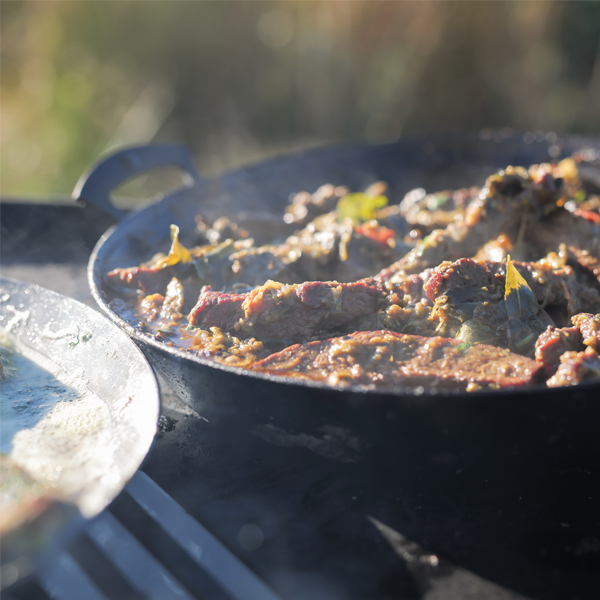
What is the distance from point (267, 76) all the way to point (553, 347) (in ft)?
24.6

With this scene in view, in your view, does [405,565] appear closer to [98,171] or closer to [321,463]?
[321,463]

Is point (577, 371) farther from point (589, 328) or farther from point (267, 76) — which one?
point (267, 76)

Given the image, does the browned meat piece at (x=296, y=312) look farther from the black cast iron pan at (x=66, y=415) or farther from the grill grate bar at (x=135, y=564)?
the grill grate bar at (x=135, y=564)

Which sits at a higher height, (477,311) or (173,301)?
(477,311)

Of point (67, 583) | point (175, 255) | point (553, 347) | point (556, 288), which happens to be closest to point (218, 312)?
point (175, 255)

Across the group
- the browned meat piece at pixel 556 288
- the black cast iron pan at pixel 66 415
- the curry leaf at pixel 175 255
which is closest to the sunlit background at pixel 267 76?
the curry leaf at pixel 175 255

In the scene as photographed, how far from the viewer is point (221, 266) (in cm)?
305

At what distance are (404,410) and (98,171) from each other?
114 inches

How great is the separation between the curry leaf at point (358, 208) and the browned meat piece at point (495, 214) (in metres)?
0.72

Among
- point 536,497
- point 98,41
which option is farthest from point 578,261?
point 98,41

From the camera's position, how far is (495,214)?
9.93ft

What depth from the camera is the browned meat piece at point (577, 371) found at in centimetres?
186

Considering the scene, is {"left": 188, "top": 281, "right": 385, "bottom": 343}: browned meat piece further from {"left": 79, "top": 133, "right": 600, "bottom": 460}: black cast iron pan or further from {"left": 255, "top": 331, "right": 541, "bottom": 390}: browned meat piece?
{"left": 79, "top": 133, "right": 600, "bottom": 460}: black cast iron pan

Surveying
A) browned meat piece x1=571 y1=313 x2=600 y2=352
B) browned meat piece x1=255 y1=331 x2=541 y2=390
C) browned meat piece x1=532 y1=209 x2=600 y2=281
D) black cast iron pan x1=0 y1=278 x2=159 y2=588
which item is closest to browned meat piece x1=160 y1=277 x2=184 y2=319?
black cast iron pan x1=0 y1=278 x2=159 y2=588
